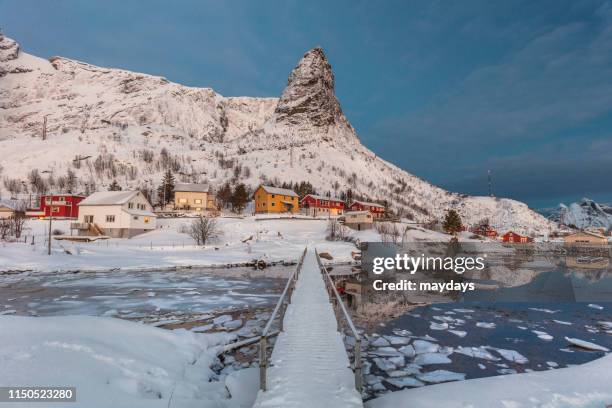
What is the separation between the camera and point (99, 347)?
9.24m

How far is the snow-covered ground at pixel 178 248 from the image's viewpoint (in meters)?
34.4

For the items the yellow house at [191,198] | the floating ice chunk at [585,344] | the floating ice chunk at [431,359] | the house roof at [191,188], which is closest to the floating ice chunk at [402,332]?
the floating ice chunk at [431,359]

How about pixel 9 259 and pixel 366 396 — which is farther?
pixel 9 259

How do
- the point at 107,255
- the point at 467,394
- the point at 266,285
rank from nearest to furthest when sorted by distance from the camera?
1. the point at 467,394
2. the point at 266,285
3. the point at 107,255

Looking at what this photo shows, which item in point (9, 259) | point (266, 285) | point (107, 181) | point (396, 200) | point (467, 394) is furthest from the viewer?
point (396, 200)

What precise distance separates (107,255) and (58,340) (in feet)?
112

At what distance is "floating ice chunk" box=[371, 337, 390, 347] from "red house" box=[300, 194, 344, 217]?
6906 centimetres

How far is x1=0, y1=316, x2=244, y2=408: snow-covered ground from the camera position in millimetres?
7184

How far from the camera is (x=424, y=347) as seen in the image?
12.7 metres

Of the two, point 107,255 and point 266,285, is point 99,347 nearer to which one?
point 266,285

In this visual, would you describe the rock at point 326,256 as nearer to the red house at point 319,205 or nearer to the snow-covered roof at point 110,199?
the snow-covered roof at point 110,199

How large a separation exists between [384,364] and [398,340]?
2.50 meters

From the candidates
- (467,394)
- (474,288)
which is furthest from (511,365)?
(474,288)

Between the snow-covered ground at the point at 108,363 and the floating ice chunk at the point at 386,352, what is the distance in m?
5.69
